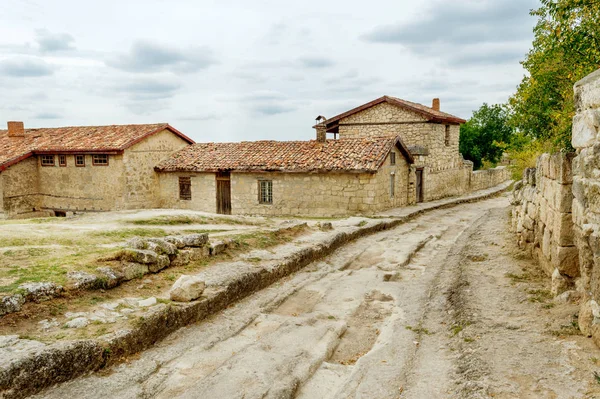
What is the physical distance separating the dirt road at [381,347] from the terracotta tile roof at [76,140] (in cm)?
1739

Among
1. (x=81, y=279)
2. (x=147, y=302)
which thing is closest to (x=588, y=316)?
(x=147, y=302)

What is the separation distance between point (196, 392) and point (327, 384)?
1.27 m

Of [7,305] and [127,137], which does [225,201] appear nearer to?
[127,137]

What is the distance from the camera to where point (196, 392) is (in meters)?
4.06

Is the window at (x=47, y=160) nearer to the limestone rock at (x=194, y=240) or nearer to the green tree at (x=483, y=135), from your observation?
the limestone rock at (x=194, y=240)

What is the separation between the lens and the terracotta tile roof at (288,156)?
19500 mm

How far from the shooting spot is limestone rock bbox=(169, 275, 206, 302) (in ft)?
19.5

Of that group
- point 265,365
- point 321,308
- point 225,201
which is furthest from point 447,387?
point 225,201

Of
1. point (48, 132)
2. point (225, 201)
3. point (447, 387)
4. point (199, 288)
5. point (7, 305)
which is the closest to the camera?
point (447, 387)

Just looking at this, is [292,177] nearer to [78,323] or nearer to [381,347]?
[381,347]

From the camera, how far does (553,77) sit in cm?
1219

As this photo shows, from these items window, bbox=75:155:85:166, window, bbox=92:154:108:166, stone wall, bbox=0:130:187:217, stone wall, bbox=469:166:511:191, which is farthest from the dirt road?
stone wall, bbox=469:166:511:191

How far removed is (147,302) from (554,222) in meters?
5.42

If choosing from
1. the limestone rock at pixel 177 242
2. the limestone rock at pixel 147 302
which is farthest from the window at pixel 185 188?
the limestone rock at pixel 147 302
